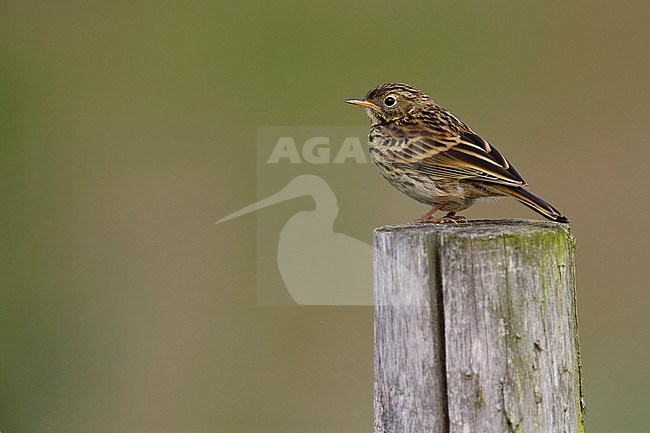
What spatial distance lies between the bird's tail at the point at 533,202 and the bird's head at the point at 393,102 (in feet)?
3.91

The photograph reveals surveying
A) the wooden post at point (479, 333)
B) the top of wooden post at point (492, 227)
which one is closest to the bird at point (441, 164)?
the top of wooden post at point (492, 227)

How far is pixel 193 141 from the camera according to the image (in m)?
12.8

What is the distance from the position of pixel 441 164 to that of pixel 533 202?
2.36 ft

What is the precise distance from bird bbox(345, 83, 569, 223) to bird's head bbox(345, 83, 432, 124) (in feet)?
0.22

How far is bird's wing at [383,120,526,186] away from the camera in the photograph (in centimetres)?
538

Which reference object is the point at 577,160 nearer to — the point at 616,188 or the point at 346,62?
the point at 616,188

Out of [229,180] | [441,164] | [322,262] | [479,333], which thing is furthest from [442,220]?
[229,180]

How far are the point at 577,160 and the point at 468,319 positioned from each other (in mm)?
8650

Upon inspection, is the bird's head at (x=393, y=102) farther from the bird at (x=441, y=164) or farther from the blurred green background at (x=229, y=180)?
the blurred green background at (x=229, y=180)

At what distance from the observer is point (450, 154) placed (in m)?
5.57

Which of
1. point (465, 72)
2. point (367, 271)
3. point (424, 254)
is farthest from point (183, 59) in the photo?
point (424, 254)

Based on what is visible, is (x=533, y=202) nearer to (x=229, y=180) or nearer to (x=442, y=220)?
(x=442, y=220)

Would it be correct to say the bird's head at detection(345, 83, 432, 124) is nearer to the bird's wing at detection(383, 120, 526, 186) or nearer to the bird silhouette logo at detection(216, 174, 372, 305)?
the bird's wing at detection(383, 120, 526, 186)

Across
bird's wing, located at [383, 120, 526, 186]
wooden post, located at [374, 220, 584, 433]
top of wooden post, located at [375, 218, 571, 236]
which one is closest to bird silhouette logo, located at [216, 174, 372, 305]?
bird's wing, located at [383, 120, 526, 186]
